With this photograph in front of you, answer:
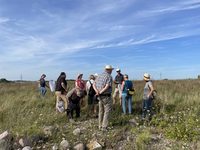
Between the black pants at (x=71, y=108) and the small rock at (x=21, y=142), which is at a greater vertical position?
the black pants at (x=71, y=108)

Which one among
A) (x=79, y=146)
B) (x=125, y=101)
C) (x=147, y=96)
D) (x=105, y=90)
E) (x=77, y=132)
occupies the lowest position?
(x=79, y=146)

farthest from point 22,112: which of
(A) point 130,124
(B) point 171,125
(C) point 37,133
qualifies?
(B) point 171,125

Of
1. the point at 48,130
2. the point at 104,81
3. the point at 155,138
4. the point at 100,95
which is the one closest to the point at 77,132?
the point at 48,130

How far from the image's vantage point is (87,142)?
8664mm

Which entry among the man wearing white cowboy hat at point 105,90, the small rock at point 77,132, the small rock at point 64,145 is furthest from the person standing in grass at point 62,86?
the small rock at point 64,145

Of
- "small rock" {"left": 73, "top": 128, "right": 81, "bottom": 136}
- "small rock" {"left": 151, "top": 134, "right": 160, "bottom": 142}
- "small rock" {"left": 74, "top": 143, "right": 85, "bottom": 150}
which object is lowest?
"small rock" {"left": 74, "top": 143, "right": 85, "bottom": 150}

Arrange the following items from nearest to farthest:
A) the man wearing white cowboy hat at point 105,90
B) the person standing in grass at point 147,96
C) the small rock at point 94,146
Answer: the small rock at point 94,146 < the man wearing white cowboy hat at point 105,90 < the person standing in grass at point 147,96

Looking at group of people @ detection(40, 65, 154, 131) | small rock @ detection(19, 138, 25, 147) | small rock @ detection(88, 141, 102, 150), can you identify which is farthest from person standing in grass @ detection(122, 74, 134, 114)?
small rock @ detection(19, 138, 25, 147)

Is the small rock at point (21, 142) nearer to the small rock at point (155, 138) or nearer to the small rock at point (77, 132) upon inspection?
the small rock at point (77, 132)

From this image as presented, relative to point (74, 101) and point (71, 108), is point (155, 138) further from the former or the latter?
point (74, 101)

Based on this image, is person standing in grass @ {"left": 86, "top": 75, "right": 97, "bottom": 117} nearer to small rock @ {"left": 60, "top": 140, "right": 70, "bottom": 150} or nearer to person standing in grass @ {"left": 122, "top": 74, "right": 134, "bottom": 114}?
person standing in grass @ {"left": 122, "top": 74, "right": 134, "bottom": 114}

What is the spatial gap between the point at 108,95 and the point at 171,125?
6.45ft

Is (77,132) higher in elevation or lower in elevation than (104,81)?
lower

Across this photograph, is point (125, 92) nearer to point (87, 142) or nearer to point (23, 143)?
point (87, 142)
